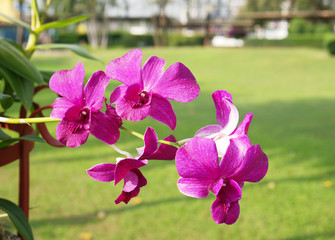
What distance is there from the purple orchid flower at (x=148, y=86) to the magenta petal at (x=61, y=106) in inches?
1.5

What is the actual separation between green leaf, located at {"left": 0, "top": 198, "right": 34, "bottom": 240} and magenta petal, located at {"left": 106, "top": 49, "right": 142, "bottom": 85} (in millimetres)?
337

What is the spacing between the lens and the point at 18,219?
2.02ft

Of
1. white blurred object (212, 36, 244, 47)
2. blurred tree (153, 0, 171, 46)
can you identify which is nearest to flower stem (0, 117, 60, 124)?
white blurred object (212, 36, 244, 47)

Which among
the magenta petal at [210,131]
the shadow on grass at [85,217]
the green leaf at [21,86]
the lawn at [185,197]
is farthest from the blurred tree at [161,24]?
the magenta petal at [210,131]

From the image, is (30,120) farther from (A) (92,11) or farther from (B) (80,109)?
(A) (92,11)

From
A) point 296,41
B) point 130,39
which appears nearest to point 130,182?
point 296,41

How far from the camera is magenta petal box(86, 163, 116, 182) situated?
38cm

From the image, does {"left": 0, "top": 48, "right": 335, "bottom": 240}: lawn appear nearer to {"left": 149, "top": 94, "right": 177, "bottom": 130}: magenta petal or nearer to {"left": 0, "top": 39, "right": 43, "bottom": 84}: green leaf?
{"left": 0, "top": 39, "right": 43, "bottom": 84}: green leaf

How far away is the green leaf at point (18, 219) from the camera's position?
60 cm

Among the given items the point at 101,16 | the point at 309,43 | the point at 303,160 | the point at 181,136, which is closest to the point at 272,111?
the point at 181,136

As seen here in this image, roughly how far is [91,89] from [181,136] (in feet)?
14.5

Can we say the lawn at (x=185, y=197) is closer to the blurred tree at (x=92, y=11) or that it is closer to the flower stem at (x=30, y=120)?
the flower stem at (x=30, y=120)

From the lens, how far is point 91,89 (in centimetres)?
36

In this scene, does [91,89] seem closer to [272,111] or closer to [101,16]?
[272,111]
